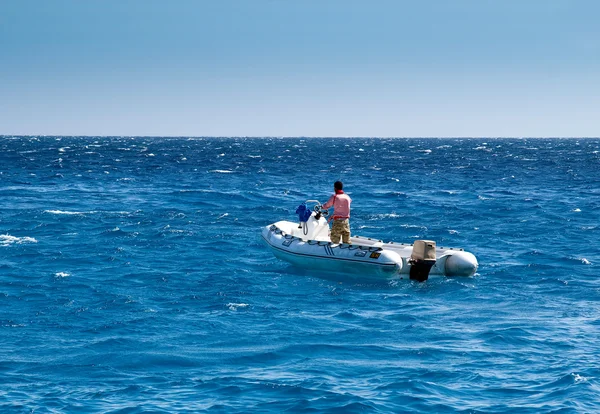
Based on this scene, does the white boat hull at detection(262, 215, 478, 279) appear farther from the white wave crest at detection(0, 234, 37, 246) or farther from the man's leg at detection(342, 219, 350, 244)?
the white wave crest at detection(0, 234, 37, 246)

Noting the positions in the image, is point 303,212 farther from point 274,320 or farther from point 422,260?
point 274,320

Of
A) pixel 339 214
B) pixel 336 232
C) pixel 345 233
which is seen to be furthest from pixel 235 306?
pixel 345 233

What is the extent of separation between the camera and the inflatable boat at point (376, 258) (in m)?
21.0

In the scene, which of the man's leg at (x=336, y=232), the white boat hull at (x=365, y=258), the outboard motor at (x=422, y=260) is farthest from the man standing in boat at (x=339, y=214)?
the outboard motor at (x=422, y=260)

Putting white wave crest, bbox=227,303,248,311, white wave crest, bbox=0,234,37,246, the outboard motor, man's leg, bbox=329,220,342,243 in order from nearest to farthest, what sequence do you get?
white wave crest, bbox=227,303,248,311
the outboard motor
man's leg, bbox=329,220,342,243
white wave crest, bbox=0,234,37,246

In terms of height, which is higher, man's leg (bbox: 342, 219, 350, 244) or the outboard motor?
man's leg (bbox: 342, 219, 350, 244)

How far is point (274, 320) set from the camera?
55.4 ft

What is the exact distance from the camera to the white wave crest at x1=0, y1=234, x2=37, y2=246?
27531mm

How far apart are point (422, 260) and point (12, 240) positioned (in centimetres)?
1600

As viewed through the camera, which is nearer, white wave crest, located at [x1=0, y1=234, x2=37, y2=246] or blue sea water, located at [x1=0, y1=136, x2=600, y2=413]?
blue sea water, located at [x1=0, y1=136, x2=600, y2=413]

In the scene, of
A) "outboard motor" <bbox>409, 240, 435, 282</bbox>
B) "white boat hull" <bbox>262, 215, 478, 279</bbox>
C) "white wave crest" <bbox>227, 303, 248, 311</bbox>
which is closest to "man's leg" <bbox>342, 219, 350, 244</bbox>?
"white boat hull" <bbox>262, 215, 478, 279</bbox>

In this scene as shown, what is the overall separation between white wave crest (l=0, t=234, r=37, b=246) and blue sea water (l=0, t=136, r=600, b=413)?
0.11 metres

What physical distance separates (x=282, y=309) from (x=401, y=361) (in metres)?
4.76

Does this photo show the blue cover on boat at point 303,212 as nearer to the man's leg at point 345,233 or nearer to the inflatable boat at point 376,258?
the inflatable boat at point 376,258
